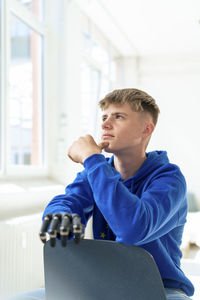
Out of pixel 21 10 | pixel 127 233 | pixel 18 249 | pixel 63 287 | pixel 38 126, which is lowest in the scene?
pixel 18 249

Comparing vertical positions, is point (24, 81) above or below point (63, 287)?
above

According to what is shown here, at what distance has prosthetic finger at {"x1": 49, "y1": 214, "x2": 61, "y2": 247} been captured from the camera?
843 mm

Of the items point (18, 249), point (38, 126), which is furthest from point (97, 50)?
point (18, 249)

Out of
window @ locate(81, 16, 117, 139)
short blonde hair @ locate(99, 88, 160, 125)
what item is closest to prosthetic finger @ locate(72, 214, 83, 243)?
short blonde hair @ locate(99, 88, 160, 125)

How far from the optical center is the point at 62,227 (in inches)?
33.1

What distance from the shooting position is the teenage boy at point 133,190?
3.35 ft

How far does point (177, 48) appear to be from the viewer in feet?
19.9

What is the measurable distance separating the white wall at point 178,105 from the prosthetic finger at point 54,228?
18.6 feet

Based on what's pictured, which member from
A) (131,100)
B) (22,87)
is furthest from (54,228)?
(22,87)

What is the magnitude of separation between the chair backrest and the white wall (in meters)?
5.58

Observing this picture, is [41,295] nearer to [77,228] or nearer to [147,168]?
[77,228]

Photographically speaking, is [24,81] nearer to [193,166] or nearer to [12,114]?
[12,114]

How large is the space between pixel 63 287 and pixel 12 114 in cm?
234

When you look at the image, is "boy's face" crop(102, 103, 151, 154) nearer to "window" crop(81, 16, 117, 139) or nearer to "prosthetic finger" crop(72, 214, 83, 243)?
"prosthetic finger" crop(72, 214, 83, 243)
